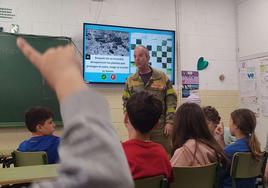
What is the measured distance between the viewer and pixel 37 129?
2977mm

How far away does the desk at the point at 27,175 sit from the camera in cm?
179

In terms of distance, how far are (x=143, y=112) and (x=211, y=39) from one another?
385cm

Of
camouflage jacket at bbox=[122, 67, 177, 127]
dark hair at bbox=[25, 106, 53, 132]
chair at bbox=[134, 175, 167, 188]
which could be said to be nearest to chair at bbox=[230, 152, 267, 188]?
chair at bbox=[134, 175, 167, 188]

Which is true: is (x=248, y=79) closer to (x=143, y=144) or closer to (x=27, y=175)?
(x=143, y=144)

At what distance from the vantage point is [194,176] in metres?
1.91

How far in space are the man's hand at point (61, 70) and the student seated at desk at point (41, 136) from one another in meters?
2.36

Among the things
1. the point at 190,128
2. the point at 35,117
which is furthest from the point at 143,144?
the point at 35,117

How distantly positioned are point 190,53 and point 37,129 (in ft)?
9.89

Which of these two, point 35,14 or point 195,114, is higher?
point 35,14

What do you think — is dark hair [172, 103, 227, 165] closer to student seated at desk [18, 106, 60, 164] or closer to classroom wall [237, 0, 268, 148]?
student seated at desk [18, 106, 60, 164]

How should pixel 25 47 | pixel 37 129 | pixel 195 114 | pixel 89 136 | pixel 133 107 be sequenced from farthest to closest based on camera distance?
pixel 37 129 < pixel 195 114 < pixel 133 107 < pixel 25 47 < pixel 89 136

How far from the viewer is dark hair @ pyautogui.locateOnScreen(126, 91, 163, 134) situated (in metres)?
1.91

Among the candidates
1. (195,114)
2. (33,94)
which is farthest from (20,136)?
(195,114)

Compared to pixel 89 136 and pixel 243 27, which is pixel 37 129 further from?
pixel 243 27
